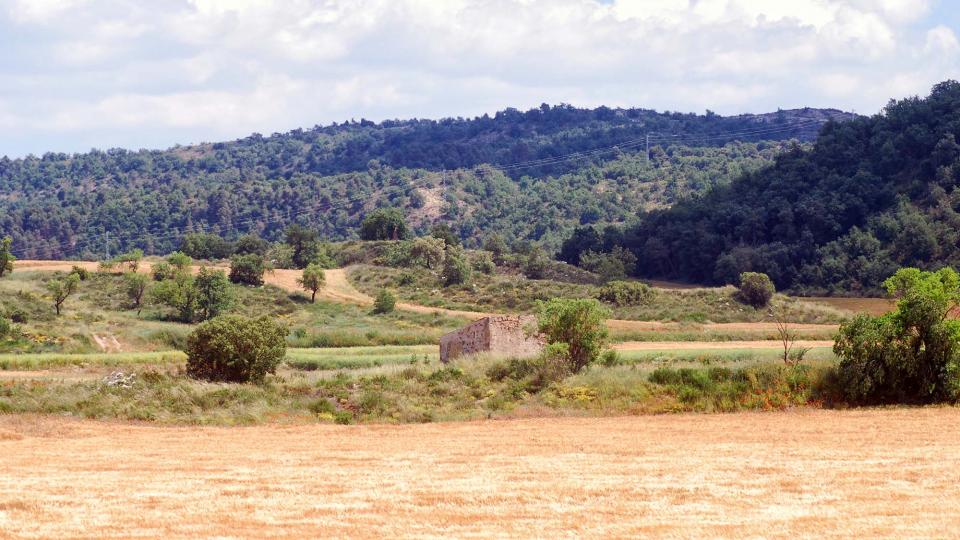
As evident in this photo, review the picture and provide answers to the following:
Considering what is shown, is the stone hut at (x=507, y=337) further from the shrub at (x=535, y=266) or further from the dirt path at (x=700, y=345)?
the shrub at (x=535, y=266)

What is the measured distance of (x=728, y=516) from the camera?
53.2 ft

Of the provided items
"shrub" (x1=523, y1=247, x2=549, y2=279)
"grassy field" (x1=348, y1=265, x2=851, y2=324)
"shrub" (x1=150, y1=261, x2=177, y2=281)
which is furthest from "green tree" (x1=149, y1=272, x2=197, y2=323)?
"shrub" (x1=523, y1=247, x2=549, y2=279)

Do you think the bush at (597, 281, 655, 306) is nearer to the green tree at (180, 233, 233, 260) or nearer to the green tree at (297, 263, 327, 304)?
the green tree at (297, 263, 327, 304)

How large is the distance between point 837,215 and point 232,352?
2521 inches

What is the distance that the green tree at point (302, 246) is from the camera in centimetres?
9500

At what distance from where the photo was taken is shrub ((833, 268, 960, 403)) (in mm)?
30312

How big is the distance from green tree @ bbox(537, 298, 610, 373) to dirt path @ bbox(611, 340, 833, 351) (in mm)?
11109

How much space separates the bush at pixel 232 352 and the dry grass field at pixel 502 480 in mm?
8699

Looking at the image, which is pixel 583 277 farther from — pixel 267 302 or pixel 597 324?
pixel 597 324

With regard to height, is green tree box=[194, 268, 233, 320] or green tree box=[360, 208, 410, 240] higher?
green tree box=[360, 208, 410, 240]

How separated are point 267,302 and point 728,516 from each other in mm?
59181

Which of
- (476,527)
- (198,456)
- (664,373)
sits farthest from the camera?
(664,373)

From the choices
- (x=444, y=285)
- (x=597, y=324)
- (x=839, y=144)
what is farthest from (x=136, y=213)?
(x=597, y=324)

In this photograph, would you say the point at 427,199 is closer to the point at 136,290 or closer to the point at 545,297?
the point at 545,297
